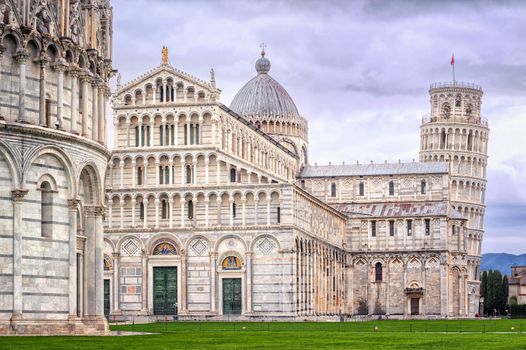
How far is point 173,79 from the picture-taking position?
101750mm

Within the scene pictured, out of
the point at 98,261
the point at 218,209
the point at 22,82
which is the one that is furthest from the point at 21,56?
the point at 218,209

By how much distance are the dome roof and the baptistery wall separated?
3222 inches

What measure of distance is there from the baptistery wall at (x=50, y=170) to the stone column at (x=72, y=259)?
0.04m

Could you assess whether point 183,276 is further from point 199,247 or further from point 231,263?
point 231,263

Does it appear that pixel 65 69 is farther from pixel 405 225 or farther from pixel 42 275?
pixel 405 225

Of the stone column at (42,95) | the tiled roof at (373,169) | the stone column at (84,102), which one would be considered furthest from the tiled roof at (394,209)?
the stone column at (42,95)

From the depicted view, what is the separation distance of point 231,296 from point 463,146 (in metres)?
67.2

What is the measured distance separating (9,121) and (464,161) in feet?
374

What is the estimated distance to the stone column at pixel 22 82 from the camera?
5122cm

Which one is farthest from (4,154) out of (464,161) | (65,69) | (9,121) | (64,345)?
(464,161)

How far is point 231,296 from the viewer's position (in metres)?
100

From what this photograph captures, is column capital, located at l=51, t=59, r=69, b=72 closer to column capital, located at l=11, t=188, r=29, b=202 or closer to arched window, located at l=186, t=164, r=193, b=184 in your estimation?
column capital, located at l=11, t=188, r=29, b=202

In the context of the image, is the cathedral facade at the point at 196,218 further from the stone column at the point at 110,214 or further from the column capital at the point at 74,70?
the column capital at the point at 74,70

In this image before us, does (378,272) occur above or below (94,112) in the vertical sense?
below
